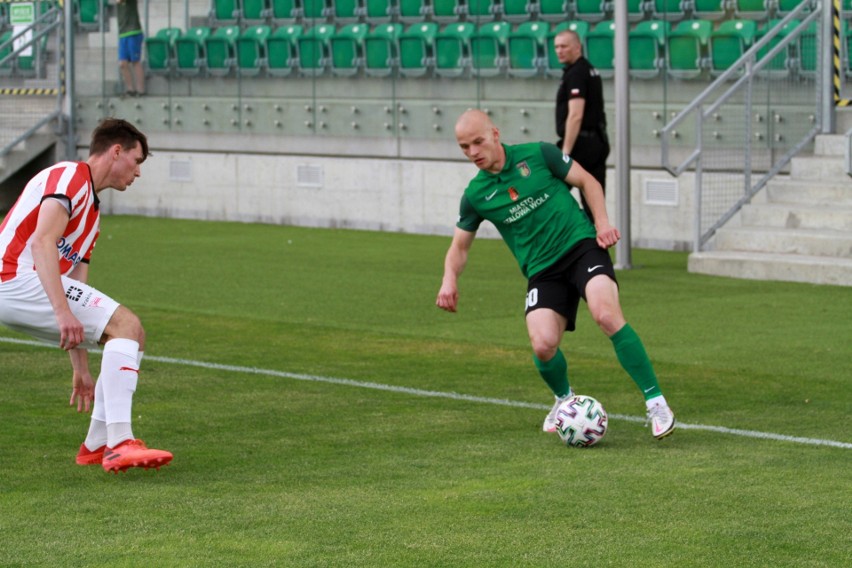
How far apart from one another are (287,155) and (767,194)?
8161 mm

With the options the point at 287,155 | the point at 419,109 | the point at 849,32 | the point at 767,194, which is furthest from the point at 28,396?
the point at 287,155

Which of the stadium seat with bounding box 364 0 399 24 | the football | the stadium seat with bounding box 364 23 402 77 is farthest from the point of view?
the stadium seat with bounding box 364 0 399 24

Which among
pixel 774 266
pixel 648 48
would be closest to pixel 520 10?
pixel 648 48

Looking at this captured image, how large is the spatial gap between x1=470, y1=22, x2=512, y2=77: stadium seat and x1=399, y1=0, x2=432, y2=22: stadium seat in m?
1.95

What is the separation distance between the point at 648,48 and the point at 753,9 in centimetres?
128

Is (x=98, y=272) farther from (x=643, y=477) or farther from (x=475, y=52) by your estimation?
(x=643, y=477)

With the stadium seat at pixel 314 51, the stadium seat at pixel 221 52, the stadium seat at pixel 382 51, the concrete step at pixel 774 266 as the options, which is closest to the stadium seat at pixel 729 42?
the concrete step at pixel 774 266

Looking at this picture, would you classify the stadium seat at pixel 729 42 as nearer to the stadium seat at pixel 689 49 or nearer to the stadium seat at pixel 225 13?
the stadium seat at pixel 689 49

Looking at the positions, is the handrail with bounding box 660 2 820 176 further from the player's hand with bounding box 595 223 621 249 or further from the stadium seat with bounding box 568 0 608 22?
A: the player's hand with bounding box 595 223 621 249

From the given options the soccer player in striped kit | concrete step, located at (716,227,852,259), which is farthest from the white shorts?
concrete step, located at (716,227,852,259)

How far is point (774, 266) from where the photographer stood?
48.3ft

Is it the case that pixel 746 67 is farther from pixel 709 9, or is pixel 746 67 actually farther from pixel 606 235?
pixel 606 235

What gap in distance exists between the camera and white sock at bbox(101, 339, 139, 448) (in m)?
6.72

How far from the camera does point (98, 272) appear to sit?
16172 mm
